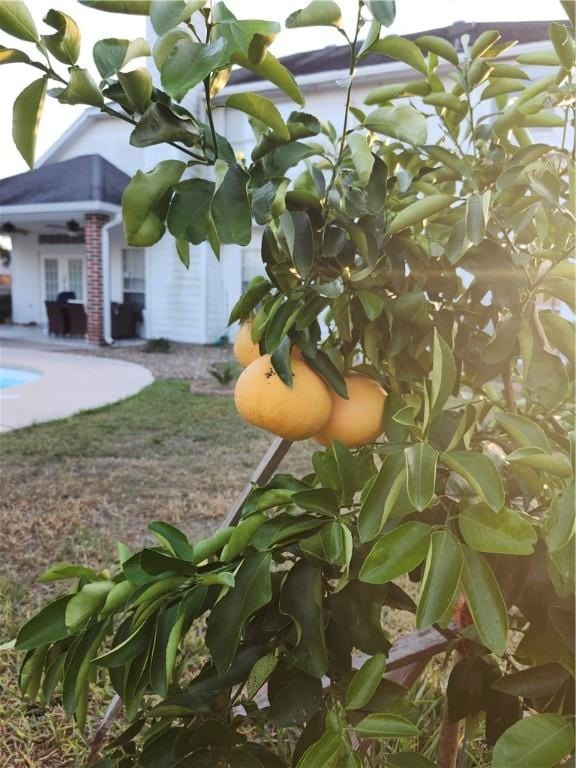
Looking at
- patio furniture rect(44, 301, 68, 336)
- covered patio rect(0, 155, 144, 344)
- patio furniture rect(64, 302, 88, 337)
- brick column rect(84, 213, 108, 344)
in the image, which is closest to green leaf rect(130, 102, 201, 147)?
covered patio rect(0, 155, 144, 344)

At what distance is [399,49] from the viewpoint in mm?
813

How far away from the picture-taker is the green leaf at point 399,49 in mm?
782

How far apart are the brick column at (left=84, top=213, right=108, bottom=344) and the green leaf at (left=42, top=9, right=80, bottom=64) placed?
11184 mm

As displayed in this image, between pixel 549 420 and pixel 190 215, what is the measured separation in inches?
25.0

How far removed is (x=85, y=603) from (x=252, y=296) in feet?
1.56

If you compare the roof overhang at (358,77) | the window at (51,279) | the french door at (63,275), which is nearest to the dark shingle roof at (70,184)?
the french door at (63,275)

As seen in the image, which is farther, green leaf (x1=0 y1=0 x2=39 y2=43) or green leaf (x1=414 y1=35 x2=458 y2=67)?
green leaf (x1=414 y1=35 x2=458 y2=67)

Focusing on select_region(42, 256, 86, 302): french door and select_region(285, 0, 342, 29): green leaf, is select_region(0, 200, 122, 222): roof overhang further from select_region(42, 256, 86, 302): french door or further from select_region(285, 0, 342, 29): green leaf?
select_region(285, 0, 342, 29): green leaf

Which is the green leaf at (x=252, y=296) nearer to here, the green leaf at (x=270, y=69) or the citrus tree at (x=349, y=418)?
the citrus tree at (x=349, y=418)

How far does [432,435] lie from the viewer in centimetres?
82

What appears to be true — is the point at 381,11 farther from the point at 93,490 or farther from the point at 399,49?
the point at 93,490

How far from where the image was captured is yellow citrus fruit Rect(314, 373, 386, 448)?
2.99 feet

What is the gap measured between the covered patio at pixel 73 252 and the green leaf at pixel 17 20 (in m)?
9.78

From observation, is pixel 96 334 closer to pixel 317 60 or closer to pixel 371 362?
pixel 317 60
